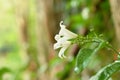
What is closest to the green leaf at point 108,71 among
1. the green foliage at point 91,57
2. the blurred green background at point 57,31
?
the green foliage at point 91,57

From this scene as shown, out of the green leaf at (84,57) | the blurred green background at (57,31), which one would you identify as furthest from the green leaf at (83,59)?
the blurred green background at (57,31)

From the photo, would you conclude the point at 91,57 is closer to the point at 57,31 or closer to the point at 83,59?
the point at 83,59

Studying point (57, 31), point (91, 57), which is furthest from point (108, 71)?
point (57, 31)

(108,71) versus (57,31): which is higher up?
(57,31)

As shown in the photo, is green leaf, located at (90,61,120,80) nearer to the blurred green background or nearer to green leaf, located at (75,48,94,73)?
green leaf, located at (75,48,94,73)

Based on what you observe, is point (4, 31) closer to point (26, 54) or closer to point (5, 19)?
point (5, 19)

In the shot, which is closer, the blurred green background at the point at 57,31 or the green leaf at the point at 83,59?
the green leaf at the point at 83,59

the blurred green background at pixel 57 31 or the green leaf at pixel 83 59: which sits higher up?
the blurred green background at pixel 57 31

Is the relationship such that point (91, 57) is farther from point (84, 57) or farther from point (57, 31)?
point (57, 31)

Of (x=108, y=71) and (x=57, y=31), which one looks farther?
(x=57, y=31)

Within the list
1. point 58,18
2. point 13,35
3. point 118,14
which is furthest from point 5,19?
point 118,14

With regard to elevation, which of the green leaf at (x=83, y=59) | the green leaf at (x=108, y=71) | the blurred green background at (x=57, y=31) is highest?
the blurred green background at (x=57, y=31)

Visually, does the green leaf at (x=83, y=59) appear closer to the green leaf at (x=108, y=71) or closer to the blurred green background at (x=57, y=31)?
the green leaf at (x=108, y=71)
